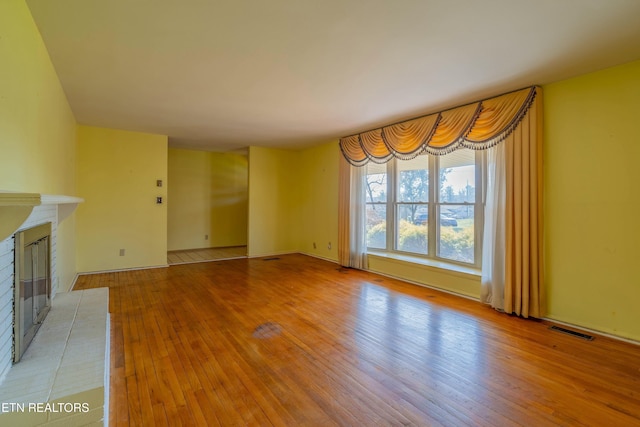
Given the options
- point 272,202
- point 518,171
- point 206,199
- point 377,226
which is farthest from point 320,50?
point 206,199

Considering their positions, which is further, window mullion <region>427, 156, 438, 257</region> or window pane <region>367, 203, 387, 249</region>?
window pane <region>367, 203, 387, 249</region>

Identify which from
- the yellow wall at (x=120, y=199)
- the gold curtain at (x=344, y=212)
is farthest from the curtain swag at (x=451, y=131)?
the yellow wall at (x=120, y=199)

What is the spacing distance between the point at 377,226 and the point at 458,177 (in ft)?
5.54

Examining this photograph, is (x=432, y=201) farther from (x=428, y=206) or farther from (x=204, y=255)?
(x=204, y=255)

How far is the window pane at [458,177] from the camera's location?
3.89 m

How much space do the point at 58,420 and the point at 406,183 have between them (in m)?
4.59

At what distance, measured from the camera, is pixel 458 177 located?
13.3ft

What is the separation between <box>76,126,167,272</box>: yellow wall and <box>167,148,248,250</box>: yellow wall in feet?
5.37

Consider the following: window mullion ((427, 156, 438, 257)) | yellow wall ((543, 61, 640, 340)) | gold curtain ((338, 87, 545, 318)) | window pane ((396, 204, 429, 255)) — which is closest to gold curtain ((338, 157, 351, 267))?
window pane ((396, 204, 429, 255))

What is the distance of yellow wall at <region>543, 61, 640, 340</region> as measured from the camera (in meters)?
2.59

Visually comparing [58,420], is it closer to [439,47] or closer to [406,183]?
[439,47]

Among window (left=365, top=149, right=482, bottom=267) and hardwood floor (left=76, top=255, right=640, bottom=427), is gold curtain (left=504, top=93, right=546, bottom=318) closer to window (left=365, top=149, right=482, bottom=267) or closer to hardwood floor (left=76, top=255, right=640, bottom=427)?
hardwood floor (left=76, top=255, right=640, bottom=427)

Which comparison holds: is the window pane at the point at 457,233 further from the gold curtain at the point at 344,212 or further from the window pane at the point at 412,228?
the gold curtain at the point at 344,212

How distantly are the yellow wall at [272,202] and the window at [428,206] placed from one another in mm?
2438
